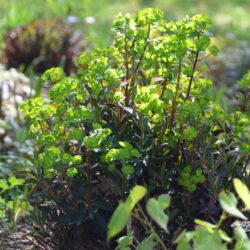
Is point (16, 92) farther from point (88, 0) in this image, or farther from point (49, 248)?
point (88, 0)

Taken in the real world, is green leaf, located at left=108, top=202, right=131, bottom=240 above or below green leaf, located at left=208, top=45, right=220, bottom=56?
below

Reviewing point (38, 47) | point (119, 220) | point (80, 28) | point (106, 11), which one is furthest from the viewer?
point (106, 11)

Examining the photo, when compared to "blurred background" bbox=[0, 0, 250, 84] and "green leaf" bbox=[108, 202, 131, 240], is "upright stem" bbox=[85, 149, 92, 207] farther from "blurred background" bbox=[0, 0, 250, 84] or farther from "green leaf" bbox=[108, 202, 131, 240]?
"blurred background" bbox=[0, 0, 250, 84]

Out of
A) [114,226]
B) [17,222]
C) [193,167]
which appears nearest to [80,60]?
[193,167]

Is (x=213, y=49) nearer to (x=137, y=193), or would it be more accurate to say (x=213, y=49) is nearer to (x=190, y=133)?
(x=190, y=133)

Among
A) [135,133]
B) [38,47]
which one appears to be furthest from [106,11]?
[135,133]

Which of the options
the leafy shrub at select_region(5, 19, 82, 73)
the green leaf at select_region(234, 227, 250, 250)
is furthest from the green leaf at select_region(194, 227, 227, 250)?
the leafy shrub at select_region(5, 19, 82, 73)
